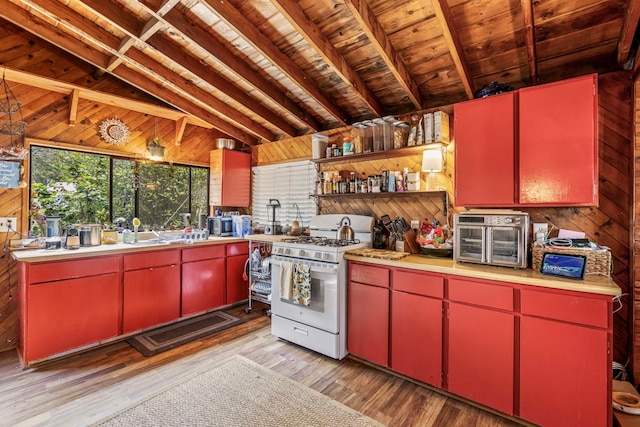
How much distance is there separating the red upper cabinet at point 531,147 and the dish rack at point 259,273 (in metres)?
2.46

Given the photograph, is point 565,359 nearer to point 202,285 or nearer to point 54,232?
point 202,285

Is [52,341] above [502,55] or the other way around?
the other way around

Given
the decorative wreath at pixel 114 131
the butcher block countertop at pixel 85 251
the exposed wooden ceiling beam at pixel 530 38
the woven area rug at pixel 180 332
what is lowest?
the woven area rug at pixel 180 332

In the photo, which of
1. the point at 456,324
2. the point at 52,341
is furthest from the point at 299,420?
the point at 52,341

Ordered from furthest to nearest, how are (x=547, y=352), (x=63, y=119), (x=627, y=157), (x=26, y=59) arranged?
1. (x=63, y=119)
2. (x=26, y=59)
3. (x=627, y=157)
4. (x=547, y=352)

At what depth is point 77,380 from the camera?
2.42 metres

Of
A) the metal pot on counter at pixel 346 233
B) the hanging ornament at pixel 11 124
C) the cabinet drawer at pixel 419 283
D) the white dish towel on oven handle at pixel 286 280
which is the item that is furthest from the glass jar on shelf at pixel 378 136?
the hanging ornament at pixel 11 124

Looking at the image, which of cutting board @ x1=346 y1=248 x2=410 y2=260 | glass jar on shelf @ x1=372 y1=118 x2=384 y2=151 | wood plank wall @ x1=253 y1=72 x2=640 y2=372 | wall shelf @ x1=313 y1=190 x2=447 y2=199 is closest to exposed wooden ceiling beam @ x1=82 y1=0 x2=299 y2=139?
wall shelf @ x1=313 y1=190 x2=447 y2=199

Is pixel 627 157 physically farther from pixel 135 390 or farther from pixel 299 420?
pixel 135 390

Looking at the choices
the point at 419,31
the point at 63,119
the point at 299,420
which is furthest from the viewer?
the point at 63,119

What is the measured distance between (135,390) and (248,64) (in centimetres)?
310

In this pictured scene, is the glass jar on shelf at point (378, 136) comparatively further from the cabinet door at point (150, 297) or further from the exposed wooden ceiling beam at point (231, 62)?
the cabinet door at point (150, 297)

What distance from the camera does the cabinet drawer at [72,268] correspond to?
102 inches

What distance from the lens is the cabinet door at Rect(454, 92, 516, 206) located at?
233 cm
